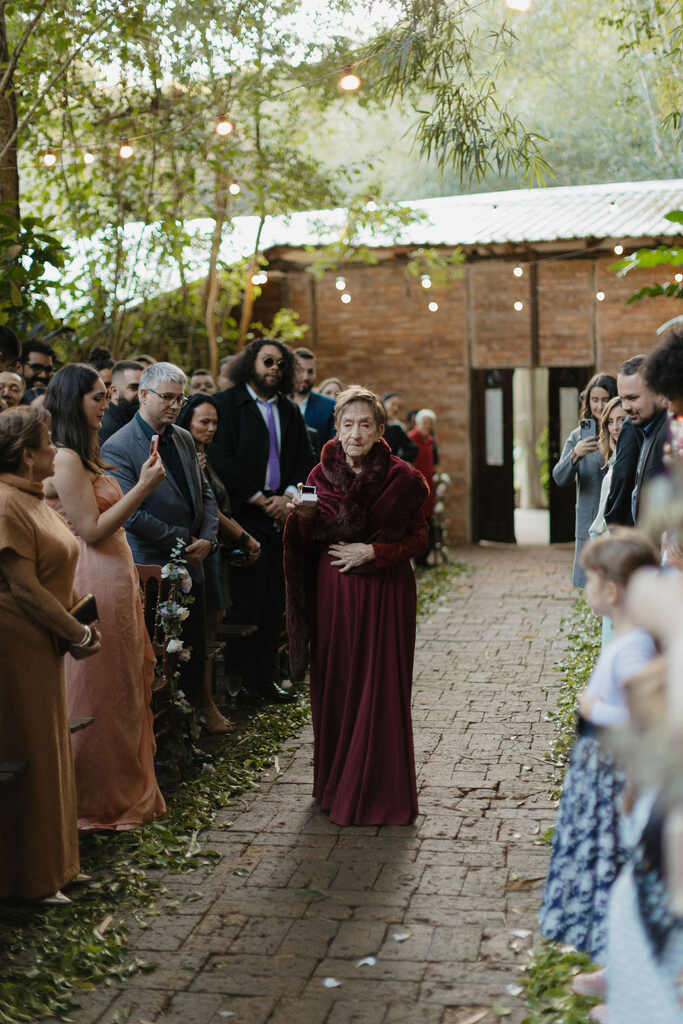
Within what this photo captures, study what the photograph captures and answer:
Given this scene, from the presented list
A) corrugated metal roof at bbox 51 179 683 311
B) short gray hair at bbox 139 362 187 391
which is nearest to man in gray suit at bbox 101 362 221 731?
short gray hair at bbox 139 362 187 391

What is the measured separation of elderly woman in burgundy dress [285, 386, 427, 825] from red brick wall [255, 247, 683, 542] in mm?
11217

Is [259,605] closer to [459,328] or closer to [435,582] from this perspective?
[435,582]

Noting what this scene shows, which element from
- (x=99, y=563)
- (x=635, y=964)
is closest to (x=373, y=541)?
(x=99, y=563)

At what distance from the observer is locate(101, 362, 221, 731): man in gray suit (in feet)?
Answer: 19.5

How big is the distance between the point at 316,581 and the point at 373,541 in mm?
368

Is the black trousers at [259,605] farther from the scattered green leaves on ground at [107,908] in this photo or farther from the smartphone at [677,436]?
the smartphone at [677,436]

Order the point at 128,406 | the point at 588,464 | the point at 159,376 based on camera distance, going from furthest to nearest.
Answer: the point at 588,464
the point at 128,406
the point at 159,376

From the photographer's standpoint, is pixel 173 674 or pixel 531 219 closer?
pixel 173 674

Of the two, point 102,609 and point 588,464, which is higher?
point 588,464

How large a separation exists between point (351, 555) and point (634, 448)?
1514mm

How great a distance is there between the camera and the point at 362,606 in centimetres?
550

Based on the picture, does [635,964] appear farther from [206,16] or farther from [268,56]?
[268,56]

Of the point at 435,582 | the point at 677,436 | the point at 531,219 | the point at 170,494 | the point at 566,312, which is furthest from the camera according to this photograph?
the point at 531,219

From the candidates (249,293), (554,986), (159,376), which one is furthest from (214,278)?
(554,986)
